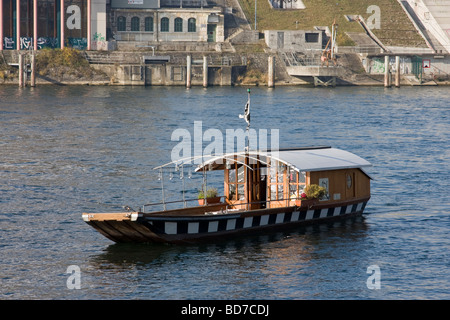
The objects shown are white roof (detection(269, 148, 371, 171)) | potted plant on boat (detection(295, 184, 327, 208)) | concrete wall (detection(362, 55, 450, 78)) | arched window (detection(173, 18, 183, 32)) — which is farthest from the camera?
arched window (detection(173, 18, 183, 32))

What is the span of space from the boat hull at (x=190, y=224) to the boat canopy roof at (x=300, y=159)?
198 centimetres

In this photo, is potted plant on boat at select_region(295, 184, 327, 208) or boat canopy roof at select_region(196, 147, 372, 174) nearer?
boat canopy roof at select_region(196, 147, 372, 174)

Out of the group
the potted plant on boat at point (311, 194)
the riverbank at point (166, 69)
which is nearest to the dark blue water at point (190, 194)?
the potted plant on boat at point (311, 194)

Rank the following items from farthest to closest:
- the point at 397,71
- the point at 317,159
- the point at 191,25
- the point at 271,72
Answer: the point at 191,25 → the point at 397,71 → the point at 271,72 → the point at 317,159

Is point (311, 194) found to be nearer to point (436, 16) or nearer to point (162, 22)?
point (162, 22)

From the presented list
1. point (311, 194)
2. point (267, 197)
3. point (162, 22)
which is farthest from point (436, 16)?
point (267, 197)

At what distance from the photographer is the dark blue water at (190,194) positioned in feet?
98.8

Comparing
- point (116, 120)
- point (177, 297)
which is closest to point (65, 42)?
point (116, 120)

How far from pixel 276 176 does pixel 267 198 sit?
1112 mm

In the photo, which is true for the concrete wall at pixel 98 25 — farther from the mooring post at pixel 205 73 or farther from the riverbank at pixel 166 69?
the mooring post at pixel 205 73

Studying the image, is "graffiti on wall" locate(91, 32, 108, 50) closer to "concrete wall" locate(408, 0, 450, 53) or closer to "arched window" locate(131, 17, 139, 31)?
"arched window" locate(131, 17, 139, 31)

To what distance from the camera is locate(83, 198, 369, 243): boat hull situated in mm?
33250

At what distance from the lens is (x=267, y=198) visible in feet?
126

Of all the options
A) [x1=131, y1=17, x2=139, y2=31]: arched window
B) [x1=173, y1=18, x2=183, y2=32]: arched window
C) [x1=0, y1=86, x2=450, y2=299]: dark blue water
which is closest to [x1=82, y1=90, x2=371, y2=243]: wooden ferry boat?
[x1=0, y1=86, x2=450, y2=299]: dark blue water
